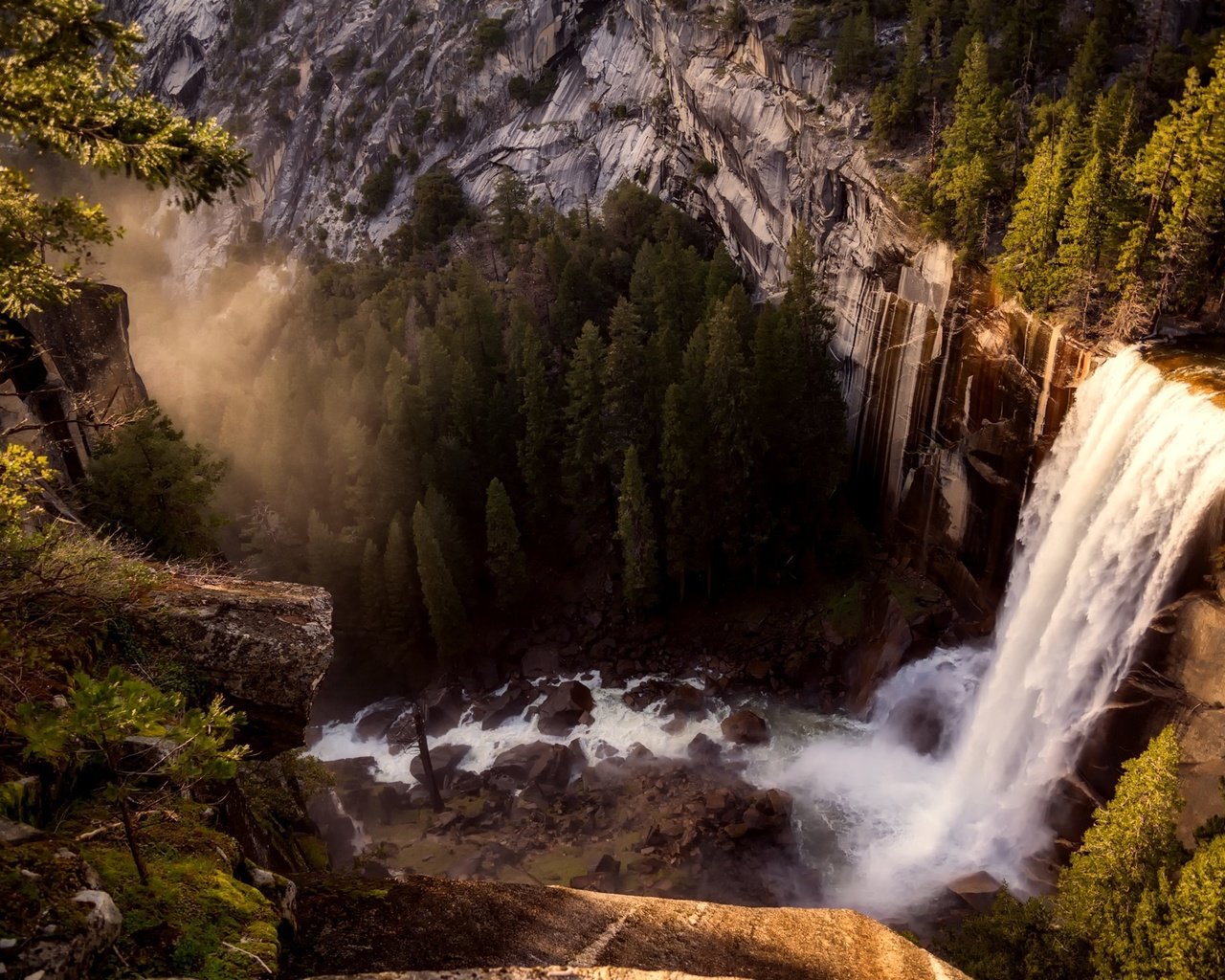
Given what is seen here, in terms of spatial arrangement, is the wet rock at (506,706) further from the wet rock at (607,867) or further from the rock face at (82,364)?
the rock face at (82,364)

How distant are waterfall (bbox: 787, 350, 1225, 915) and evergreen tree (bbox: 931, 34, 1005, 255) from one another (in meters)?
9.74

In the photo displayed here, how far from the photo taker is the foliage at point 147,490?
2280 cm

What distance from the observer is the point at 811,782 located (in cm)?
3030

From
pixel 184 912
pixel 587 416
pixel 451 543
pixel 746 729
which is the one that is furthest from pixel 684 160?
pixel 184 912

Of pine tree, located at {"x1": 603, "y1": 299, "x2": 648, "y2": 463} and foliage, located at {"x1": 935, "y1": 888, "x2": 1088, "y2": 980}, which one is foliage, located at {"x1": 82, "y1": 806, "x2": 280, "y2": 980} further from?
pine tree, located at {"x1": 603, "y1": 299, "x2": 648, "y2": 463}

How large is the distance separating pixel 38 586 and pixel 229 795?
326 cm

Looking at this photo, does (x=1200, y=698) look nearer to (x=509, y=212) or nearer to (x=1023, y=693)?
(x=1023, y=693)

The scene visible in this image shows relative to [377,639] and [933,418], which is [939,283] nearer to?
[933,418]

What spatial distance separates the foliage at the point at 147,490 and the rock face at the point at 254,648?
13392 mm

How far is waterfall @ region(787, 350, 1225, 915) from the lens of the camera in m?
21.6

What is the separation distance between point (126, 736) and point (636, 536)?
31.4m

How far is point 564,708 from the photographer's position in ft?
116

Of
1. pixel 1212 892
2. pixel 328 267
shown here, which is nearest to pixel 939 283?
pixel 1212 892

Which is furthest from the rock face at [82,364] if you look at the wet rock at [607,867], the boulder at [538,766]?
the wet rock at [607,867]
